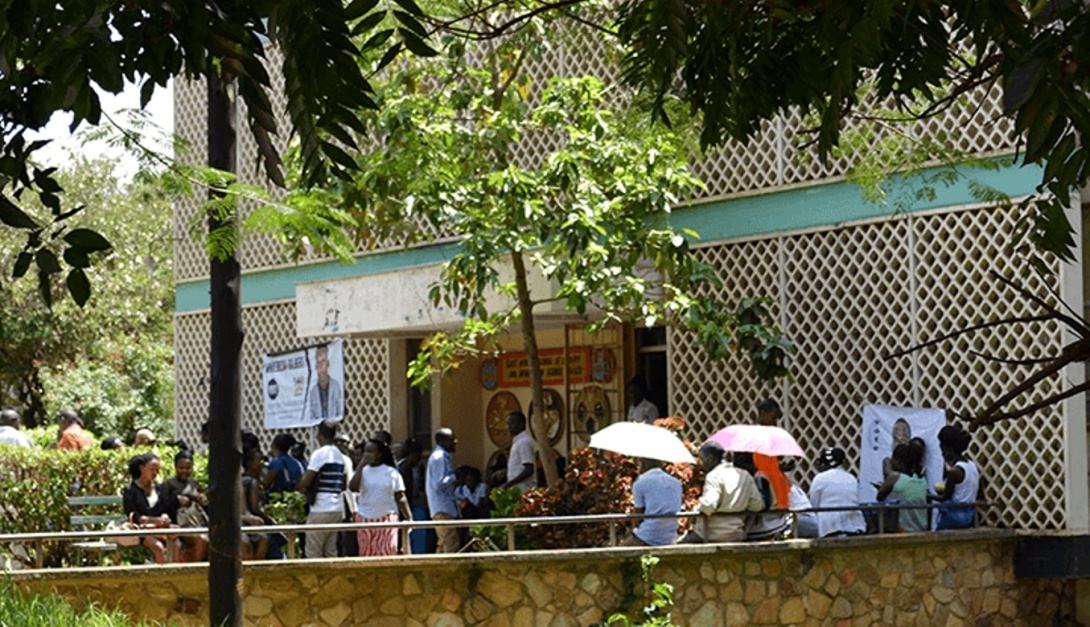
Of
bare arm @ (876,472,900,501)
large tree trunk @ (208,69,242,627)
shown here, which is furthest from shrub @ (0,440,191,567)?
bare arm @ (876,472,900,501)

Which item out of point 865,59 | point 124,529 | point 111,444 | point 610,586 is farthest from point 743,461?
point 865,59

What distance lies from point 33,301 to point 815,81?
1138 inches

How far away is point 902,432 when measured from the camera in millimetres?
16156

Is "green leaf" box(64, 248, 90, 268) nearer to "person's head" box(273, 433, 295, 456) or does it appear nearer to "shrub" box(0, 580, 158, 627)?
"shrub" box(0, 580, 158, 627)

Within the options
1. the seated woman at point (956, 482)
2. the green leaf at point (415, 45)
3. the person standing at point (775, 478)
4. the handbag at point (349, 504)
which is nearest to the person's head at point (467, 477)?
the handbag at point (349, 504)

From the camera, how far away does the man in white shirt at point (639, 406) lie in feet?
59.6

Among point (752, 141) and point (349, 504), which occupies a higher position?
point (752, 141)

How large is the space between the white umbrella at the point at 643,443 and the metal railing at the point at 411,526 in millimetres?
540

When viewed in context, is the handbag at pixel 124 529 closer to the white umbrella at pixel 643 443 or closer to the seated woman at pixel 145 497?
the seated woman at pixel 145 497

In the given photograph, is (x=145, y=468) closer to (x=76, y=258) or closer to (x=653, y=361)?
(x=653, y=361)

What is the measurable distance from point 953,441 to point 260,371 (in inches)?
451

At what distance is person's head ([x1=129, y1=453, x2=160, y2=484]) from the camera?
1420 centimetres

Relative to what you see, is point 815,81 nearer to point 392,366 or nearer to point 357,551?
point 357,551

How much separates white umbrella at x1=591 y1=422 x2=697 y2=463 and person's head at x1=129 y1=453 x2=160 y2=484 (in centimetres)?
339
